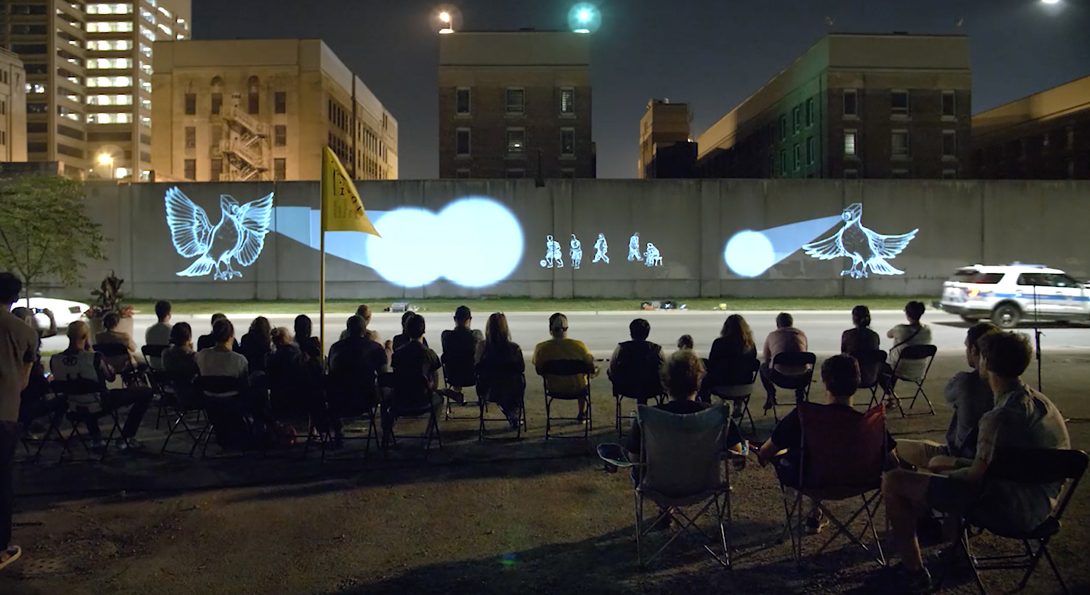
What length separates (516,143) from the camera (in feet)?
185

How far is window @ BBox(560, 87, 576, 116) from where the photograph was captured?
5625 centimetres

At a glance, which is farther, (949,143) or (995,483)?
(949,143)

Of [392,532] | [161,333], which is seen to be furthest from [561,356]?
[161,333]

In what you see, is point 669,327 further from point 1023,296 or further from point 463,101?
point 463,101

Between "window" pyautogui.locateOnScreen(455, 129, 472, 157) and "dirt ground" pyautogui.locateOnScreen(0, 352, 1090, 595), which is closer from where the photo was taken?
"dirt ground" pyautogui.locateOnScreen(0, 352, 1090, 595)

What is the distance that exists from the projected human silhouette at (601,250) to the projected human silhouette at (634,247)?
0.92 meters

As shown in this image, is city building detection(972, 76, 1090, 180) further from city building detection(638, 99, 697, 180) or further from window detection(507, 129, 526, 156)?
window detection(507, 129, 526, 156)

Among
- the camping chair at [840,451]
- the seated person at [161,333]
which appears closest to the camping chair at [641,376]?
the camping chair at [840,451]

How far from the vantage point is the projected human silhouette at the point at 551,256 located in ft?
103

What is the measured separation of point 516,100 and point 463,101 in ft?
12.2

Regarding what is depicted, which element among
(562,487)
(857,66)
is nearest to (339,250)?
(562,487)

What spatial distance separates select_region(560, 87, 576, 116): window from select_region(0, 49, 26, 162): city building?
66921 millimetres

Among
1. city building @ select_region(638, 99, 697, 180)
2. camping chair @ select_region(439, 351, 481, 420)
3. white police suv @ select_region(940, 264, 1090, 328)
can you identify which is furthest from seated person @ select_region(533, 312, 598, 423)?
city building @ select_region(638, 99, 697, 180)

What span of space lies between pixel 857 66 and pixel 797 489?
56.7 metres
